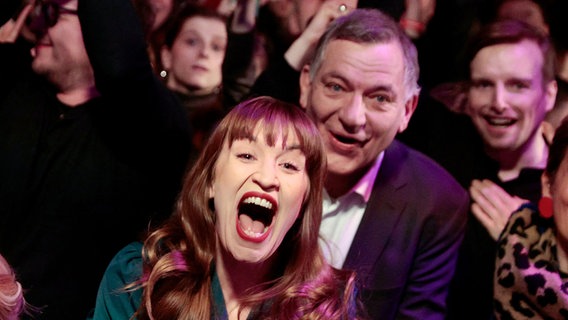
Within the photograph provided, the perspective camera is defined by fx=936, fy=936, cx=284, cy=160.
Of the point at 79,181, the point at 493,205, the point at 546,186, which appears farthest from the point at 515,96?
the point at 79,181

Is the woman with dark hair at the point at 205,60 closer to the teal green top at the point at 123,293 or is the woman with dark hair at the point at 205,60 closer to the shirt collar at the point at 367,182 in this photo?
the shirt collar at the point at 367,182

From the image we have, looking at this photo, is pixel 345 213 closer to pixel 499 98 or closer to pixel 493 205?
pixel 493 205

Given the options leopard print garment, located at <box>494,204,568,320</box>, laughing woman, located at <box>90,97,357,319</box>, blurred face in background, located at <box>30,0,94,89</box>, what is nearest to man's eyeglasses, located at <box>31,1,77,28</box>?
blurred face in background, located at <box>30,0,94,89</box>

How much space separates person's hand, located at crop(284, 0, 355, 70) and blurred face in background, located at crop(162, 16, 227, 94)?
0.37 m

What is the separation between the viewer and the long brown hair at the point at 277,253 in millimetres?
2229

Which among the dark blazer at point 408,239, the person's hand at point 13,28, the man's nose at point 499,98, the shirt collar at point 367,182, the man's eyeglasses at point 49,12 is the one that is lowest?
the dark blazer at point 408,239

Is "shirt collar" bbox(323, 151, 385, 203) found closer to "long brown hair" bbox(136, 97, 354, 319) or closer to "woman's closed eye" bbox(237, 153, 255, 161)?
"long brown hair" bbox(136, 97, 354, 319)

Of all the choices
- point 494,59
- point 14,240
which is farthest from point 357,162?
point 14,240

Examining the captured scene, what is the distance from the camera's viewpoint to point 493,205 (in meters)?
2.97

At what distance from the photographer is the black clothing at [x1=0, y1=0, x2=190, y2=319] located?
276cm

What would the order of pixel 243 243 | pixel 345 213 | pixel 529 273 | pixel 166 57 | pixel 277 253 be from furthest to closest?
pixel 166 57
pixel 345 213
pixel 529 273
pixel 277 253
pixel 243 243

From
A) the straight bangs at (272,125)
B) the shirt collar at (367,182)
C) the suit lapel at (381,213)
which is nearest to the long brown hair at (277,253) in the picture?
the straight bangs at (272,125)

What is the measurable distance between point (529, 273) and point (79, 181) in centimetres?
132

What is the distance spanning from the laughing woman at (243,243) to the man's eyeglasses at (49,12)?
2.85 ft
